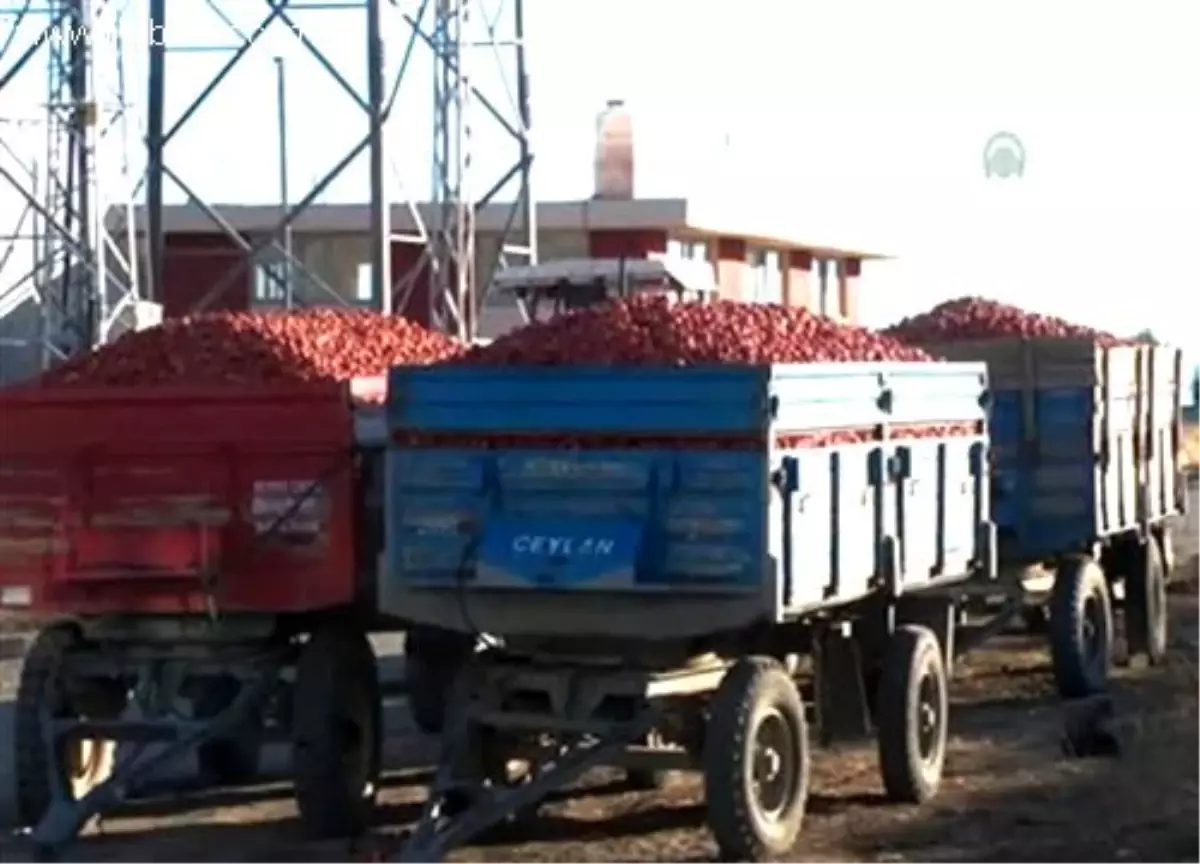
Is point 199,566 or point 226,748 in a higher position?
point 199,566

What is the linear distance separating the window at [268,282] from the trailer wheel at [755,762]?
15.2 m

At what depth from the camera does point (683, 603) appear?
38.9ft

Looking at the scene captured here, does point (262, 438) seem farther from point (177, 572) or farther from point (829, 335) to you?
point (829, 335)

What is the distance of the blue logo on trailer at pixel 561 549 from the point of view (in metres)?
11.8

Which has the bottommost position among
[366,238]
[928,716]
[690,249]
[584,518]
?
[928,716]

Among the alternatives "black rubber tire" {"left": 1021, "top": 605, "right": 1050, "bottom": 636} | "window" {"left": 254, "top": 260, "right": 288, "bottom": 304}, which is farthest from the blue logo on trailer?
"window" {"left": 254, "top": 260, "right": 288, "bottom": 304}

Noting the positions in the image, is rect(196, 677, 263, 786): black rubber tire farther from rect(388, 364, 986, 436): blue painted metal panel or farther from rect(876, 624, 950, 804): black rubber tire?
rect(876, 624, 950, 804): black rubber tire

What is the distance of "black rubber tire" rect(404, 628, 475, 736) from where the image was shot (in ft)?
46.8

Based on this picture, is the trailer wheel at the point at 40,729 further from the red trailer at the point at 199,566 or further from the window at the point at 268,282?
the window at the point at 268,282

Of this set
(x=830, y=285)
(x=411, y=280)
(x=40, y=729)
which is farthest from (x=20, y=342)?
(x=40, y=729)

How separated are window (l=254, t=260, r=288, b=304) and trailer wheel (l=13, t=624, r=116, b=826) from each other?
13.7 metres

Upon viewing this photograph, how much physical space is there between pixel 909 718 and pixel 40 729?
4.12m

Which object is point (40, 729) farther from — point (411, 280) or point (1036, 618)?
point (411, 280)

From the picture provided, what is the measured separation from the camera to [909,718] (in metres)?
14.0
